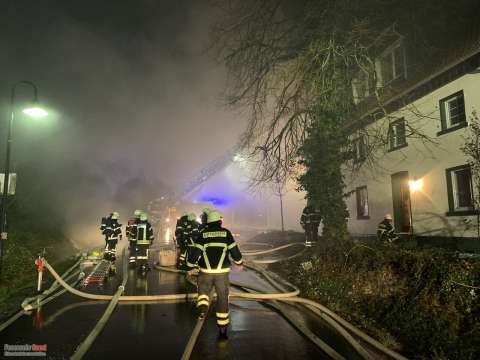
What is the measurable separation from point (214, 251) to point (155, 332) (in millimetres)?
1433

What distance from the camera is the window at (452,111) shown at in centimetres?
1070

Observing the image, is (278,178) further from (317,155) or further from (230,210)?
(230,210)

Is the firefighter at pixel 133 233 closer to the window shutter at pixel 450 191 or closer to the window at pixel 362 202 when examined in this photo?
the window shutter at pixel 450 191

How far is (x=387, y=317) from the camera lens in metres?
5.60

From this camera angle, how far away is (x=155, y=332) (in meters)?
5.14

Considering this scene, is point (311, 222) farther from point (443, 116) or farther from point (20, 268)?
point (20, 268)

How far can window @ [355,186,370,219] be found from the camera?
644 inches

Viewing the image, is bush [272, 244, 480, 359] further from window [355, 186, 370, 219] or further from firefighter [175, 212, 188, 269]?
window [355, 186, 370, 219]

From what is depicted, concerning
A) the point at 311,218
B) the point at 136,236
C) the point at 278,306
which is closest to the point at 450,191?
the point at 311,218

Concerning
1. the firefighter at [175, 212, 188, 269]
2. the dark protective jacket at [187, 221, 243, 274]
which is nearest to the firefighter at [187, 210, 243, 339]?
the dark protective jacket at [187, 221, 243, 274]

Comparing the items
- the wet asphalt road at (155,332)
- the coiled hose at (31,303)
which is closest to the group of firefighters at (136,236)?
the coiled hose at (31,303)

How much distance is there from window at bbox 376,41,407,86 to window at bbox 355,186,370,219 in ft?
16.1

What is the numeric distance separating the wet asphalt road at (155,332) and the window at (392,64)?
11336mm

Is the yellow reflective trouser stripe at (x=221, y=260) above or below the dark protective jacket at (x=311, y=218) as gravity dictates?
below
